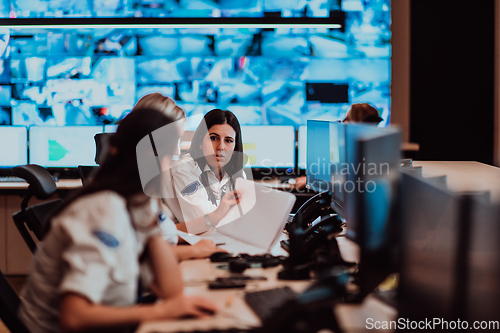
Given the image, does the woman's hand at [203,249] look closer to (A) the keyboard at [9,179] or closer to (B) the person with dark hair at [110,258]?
(B) the person with dark hair at [110,258]

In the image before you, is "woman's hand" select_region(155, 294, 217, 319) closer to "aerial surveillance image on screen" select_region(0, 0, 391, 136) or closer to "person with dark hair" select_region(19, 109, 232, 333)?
"person with dark hair" select_region(19, 109, 232, 333)

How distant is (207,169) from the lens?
2.43 meters

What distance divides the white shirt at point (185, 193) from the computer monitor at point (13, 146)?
2119mm

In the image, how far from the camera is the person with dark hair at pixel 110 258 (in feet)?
2.92

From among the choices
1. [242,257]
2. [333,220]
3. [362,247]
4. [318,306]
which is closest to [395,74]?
[333,220]

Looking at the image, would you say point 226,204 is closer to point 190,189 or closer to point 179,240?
point 179,240

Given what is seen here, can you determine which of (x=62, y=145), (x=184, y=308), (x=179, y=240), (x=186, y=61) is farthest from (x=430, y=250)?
(x=62, y=145)

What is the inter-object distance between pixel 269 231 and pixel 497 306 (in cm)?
98

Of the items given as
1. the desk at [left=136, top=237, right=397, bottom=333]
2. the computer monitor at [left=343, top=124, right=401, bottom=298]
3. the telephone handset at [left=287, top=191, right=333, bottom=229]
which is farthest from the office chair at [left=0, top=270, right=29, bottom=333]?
the telephone handset at [left=287, top=191, right=333, bottom=229]

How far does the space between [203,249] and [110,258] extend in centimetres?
75

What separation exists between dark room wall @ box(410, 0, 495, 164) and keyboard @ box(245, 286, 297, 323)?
2.79 m

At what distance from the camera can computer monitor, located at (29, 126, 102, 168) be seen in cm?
368

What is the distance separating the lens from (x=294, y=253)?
1.45 metres

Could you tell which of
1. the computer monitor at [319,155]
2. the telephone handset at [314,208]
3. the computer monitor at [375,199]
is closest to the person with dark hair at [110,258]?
the computer monitor at [375,199]
